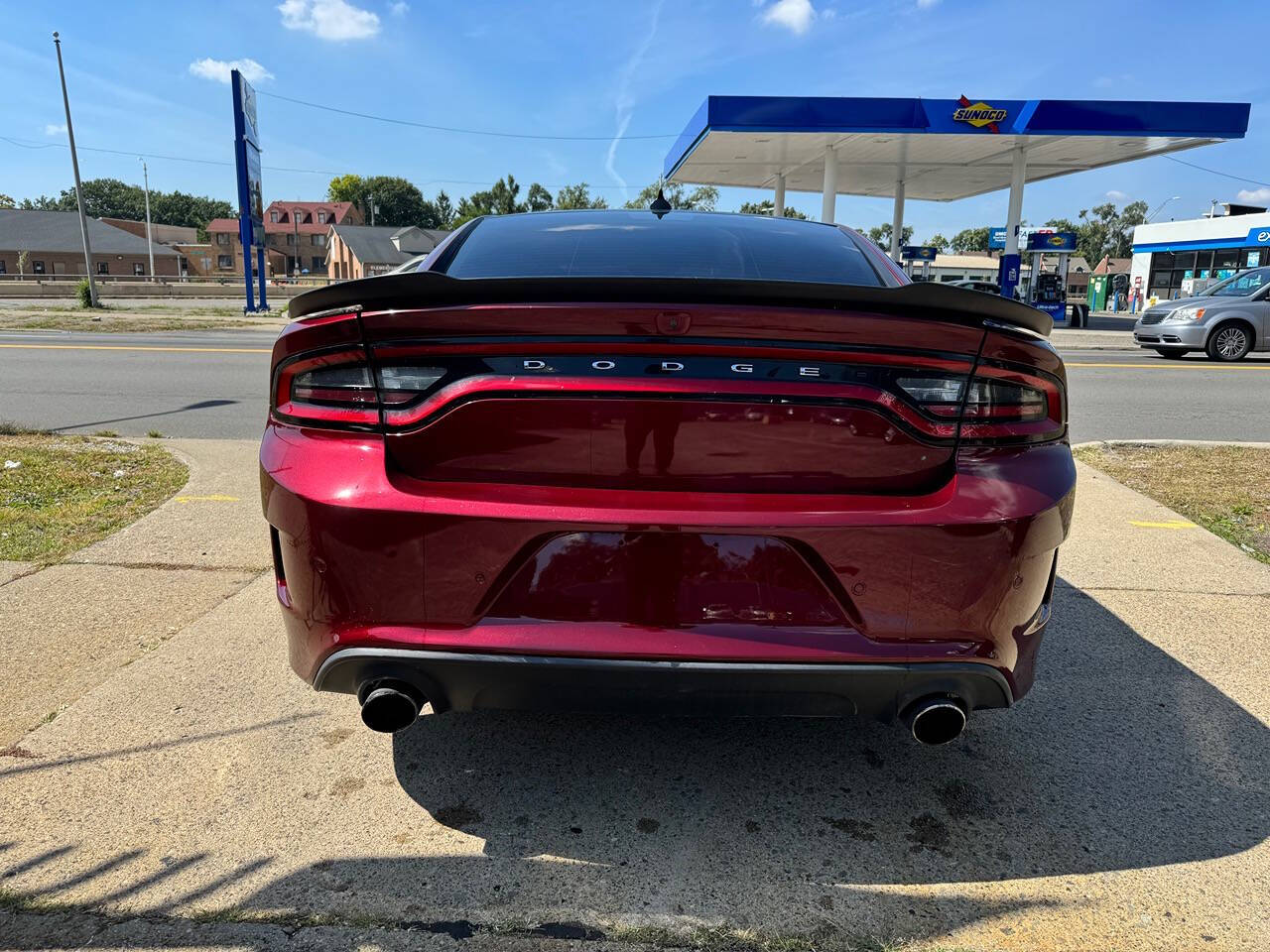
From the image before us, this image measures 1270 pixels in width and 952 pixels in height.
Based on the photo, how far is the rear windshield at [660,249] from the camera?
2697 mm

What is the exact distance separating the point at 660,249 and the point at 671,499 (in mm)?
1196

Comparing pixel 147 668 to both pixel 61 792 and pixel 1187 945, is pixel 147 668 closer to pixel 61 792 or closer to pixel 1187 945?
pixel 61 792

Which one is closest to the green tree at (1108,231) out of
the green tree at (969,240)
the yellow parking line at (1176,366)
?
the green tree at (969,240)

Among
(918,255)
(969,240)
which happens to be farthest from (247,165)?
(969,240)

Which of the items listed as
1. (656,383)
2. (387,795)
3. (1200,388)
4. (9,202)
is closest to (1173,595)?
(656,383)

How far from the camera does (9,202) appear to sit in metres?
134

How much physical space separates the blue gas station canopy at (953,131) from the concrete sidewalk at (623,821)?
2155 centimetres

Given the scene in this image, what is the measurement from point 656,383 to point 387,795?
1445 millimetres

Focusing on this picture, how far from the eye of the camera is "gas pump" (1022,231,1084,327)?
27.8 m

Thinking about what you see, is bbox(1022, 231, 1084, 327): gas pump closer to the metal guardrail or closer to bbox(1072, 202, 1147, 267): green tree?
the metal guardrail

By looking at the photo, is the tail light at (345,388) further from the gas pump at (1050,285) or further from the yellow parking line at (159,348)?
the gas pump at (1050,285)

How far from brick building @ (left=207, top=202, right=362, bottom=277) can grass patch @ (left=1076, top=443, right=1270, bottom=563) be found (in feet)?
348

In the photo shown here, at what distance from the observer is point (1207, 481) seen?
623 cm

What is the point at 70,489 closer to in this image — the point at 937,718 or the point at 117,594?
the point at 117,594
